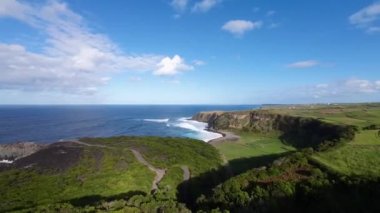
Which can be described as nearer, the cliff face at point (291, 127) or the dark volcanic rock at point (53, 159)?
the dark volcanic rock at point (53, 159)

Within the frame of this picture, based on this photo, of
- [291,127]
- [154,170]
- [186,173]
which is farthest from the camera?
[291,127]

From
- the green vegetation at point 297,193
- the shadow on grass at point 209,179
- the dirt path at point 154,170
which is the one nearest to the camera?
the green vegetation at point 297,193

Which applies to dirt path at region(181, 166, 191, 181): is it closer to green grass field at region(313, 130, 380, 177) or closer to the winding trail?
the winding trail

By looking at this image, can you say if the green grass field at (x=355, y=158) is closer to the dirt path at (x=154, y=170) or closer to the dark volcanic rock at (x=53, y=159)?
the dirt path at (x=154, y=170)

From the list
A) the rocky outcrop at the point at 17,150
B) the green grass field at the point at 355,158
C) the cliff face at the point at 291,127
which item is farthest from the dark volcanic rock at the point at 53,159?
the cliff face at the point at 291,127

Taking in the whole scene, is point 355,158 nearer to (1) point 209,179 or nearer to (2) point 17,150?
(1) point 209,179

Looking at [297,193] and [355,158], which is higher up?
[355,158]

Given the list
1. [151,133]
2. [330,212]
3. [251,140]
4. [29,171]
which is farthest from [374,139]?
[151,133]

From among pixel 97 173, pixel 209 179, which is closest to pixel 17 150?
pixel 97 173
